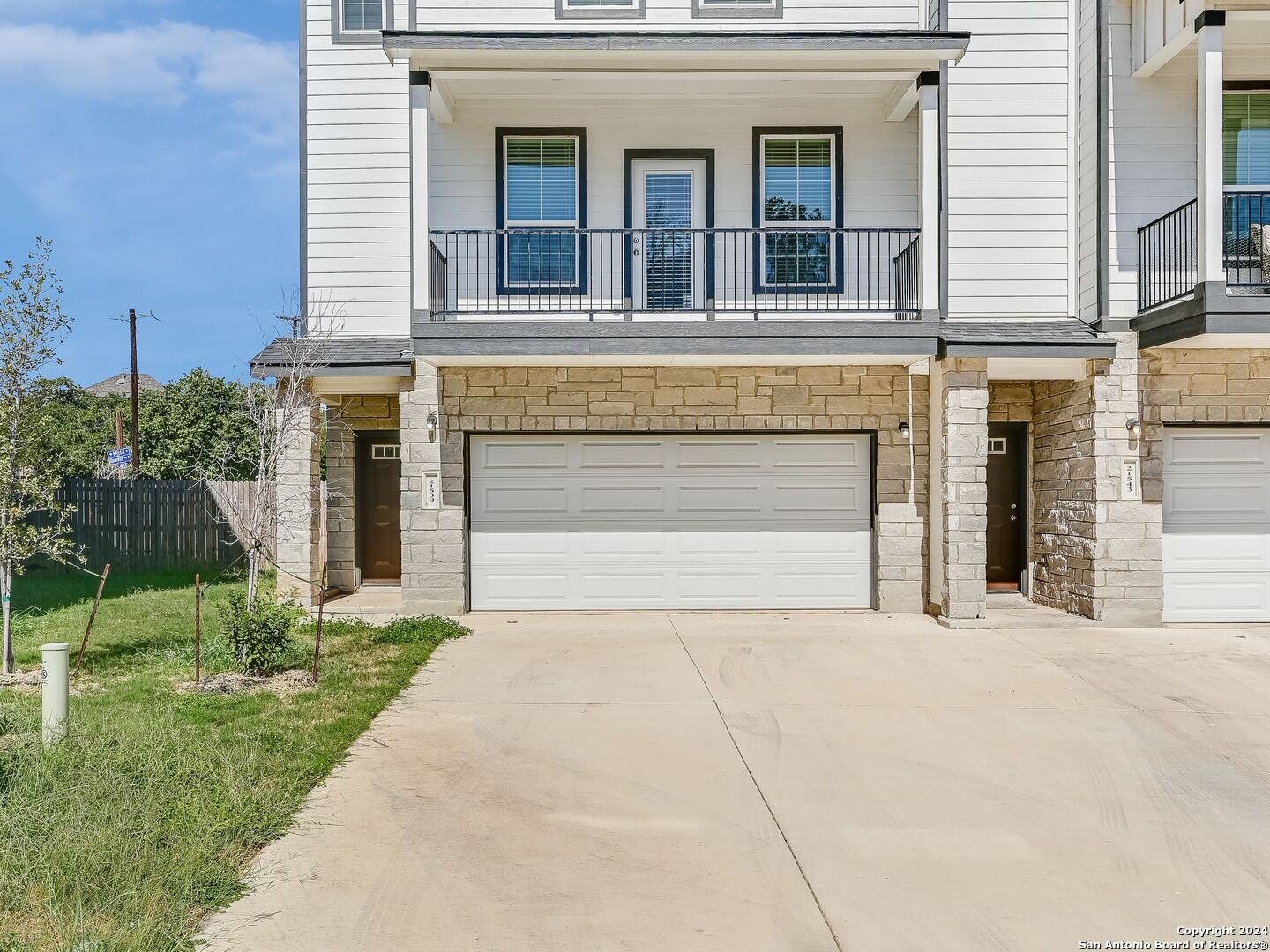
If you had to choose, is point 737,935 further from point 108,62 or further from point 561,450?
point 108,62

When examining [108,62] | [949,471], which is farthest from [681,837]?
[108,62]

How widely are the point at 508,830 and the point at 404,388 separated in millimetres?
7551

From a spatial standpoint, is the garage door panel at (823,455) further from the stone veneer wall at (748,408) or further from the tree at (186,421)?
the tree at (186,421)

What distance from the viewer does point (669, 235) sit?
1102 centimetres

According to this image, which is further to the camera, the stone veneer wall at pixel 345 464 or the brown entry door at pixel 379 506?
the brown entry door at pixel 379 506

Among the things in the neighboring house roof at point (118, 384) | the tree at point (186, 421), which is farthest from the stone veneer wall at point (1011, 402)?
the neighboring house roof at point (118, 384)

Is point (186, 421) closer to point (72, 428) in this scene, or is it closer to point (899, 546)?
point (72, 428)

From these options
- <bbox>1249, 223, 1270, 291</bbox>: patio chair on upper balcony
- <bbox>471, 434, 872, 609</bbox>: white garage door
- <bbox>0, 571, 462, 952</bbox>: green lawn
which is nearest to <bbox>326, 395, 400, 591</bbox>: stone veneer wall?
<bbox>471, 434, 872, 609</bbox>: white garage door

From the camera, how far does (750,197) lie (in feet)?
36.4

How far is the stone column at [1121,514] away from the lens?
400 inches

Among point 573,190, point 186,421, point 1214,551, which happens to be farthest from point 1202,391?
point 186,421

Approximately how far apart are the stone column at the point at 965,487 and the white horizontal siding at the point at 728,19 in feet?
14.6

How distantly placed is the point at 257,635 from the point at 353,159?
6514 millimetres

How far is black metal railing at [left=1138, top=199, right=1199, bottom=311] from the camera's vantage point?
32.1ft
